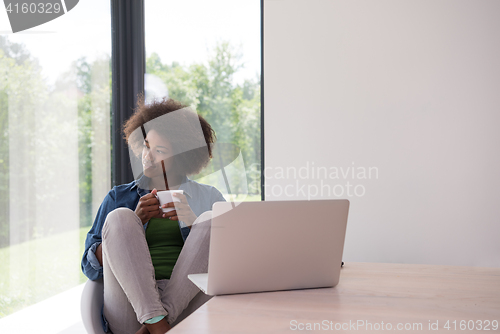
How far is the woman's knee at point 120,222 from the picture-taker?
3.76ft

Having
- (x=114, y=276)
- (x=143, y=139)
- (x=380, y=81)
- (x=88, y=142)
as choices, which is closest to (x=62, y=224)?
(x=88, y=142)

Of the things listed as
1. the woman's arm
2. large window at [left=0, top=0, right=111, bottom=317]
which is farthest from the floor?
the woman's arm

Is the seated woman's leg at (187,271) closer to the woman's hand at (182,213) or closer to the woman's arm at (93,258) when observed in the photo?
the woman's hand at (182,213)

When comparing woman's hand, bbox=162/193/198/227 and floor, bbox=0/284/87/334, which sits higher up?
woman's hand, bbox=162/193/198/227

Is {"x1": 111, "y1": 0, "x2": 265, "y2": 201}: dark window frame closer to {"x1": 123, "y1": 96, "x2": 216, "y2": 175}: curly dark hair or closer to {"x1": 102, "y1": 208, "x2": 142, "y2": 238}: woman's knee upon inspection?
{"x1": 123, "y1": 96, "x2": 216, "y2": 175}: curly dark hair

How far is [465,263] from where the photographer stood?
6.22 feet

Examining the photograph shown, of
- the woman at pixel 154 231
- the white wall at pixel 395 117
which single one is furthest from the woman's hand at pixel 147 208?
the white wall at pixel 395 117

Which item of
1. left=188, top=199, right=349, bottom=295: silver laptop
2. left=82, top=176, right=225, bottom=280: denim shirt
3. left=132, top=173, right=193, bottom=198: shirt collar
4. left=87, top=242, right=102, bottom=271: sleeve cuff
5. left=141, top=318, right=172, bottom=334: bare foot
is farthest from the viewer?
left=132, top=173, right=193, bottom=198: shirt collar

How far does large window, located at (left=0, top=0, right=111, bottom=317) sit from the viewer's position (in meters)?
1.53

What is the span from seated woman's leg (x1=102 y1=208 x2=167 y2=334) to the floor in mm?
579

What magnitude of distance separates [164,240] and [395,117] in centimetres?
128

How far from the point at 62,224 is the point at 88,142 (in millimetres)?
449

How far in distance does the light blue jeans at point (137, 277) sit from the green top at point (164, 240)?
109 mm

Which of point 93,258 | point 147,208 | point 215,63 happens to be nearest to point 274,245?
point 147,208
